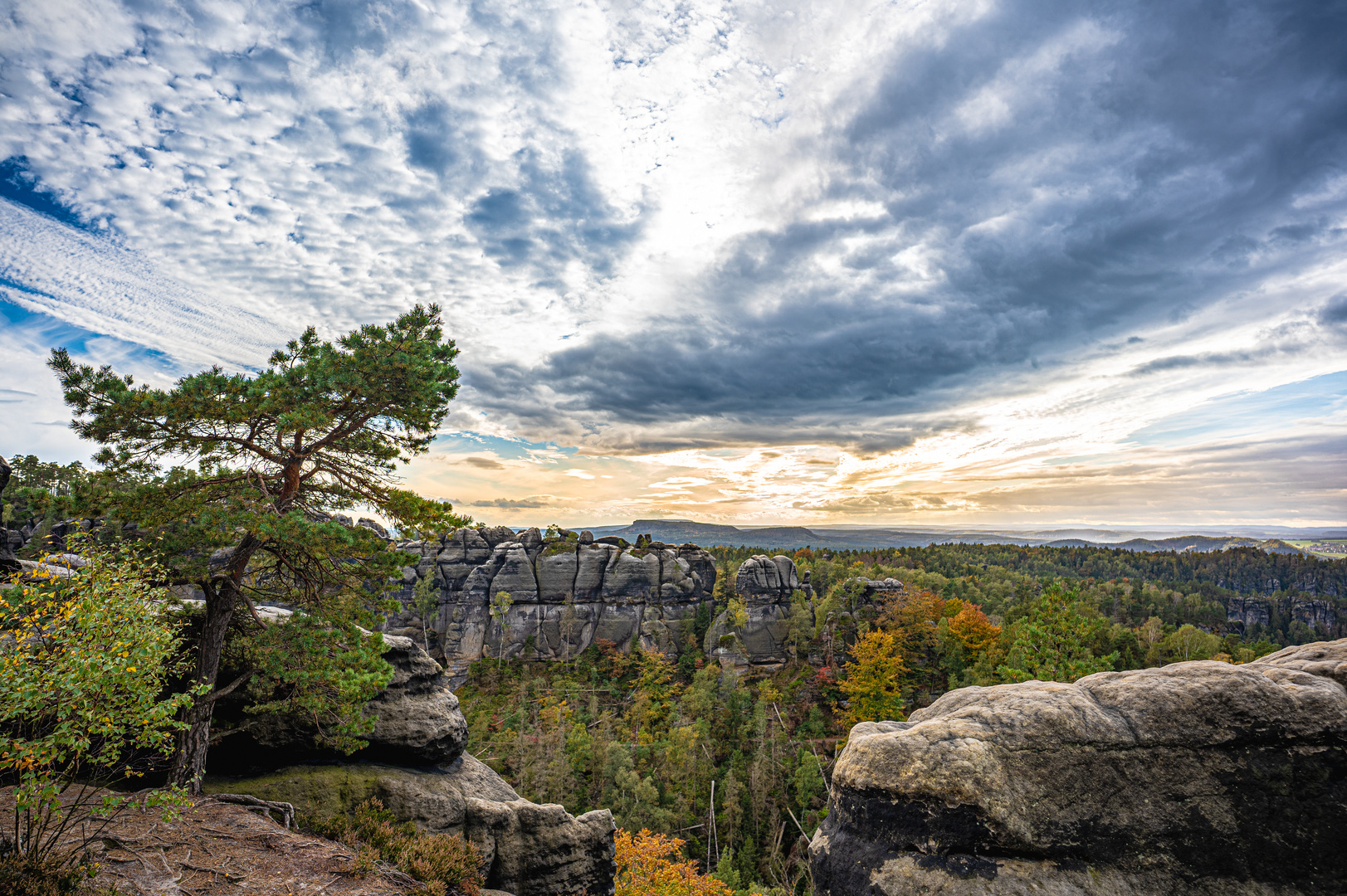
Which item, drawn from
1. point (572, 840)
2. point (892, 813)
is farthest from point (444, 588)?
point (892, 813)

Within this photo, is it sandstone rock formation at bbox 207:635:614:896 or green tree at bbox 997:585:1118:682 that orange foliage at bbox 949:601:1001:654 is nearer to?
green tree at bbox 997:585:1118:682

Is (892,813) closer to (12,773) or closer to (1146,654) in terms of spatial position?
(12,773)

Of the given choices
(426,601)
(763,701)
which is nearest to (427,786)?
(763,701)

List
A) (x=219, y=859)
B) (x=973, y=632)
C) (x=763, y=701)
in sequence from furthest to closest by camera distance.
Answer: (x=763, y=701)
(x=973, y=632)
(x=219, y=859)

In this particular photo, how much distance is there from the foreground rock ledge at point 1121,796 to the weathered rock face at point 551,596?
67.9 metres

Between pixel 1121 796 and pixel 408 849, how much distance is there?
14.3 m

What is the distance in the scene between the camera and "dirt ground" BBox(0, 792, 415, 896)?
880cm

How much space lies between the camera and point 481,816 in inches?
616

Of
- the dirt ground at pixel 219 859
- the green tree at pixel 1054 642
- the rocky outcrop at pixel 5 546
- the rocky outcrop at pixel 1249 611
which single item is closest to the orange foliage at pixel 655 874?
the dirt ground at pixel 219 859

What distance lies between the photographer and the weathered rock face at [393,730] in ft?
48.0

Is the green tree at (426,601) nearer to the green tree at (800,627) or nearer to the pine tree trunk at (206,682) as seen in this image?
the green tree at (800,627)

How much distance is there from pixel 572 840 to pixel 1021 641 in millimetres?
29553

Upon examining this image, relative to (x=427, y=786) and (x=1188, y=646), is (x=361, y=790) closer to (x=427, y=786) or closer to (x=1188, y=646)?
(x=427, y=786)

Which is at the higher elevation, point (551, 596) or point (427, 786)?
point (427, 786)
